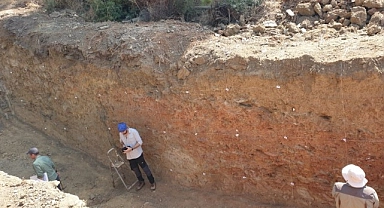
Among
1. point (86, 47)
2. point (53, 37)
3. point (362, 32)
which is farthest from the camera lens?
point (53, 37)

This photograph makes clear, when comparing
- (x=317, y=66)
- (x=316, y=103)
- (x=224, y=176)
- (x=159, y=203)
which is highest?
(x=317, y=66)

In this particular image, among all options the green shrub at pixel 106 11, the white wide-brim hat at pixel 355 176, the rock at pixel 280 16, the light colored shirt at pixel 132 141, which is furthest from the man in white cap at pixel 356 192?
the green shrub at pixel 106 11

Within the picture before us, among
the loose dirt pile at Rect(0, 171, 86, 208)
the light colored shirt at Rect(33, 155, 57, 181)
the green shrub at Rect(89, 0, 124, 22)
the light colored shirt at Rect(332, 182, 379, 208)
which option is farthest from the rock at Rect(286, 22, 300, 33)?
the light colored shirt at Rect(33, 155, 57, 181)

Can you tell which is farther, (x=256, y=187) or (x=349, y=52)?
(x=256, y=187)

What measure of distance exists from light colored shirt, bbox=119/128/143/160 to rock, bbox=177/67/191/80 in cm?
119

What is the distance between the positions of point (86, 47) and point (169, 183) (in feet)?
9.84

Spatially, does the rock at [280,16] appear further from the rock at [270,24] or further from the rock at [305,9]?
the rock at [305,9]

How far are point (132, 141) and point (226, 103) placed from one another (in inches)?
69.3

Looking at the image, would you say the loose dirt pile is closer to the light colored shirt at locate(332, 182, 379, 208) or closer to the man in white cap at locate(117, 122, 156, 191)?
the man in white cap at locate(117, 122, 156, 191)

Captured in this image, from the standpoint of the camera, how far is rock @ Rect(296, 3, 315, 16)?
7.71m

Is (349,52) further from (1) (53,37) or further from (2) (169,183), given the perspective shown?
(1) (53,37)

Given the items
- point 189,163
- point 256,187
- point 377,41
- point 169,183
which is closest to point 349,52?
point 377,41

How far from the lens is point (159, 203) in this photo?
304 inches

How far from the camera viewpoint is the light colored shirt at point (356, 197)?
4883mm
